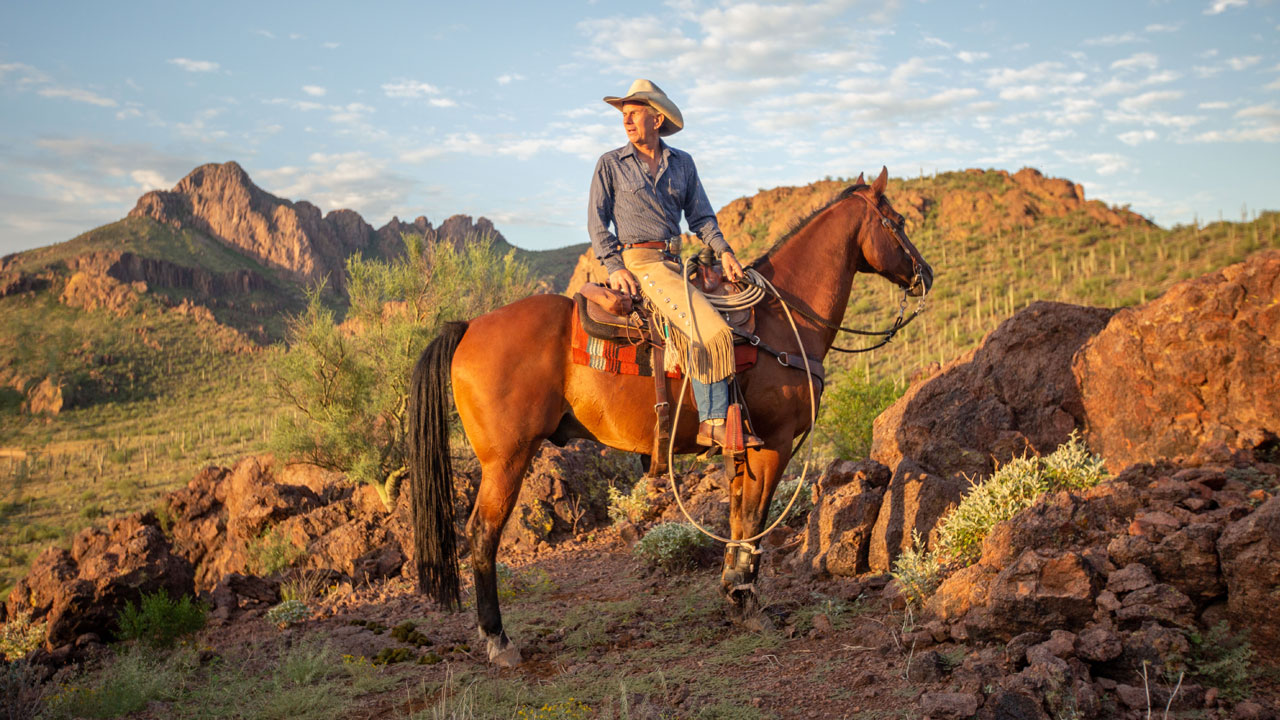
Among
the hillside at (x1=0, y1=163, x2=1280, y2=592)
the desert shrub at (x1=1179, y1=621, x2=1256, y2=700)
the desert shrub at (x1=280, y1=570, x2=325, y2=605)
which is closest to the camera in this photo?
the desert shrub at (x1=1179, y1=621, x2=1256, y2=700)

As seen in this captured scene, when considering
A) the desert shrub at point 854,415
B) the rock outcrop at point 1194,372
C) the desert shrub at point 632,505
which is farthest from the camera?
the desert shrub at point 854,415

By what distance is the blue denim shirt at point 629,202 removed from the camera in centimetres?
511

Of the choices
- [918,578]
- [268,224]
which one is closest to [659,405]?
[918,578]

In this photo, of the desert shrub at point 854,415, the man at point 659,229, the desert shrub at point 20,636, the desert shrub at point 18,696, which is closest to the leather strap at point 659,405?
the man at point 659,229

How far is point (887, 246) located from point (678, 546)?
355cm

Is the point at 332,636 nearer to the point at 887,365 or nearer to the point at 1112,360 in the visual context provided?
the point at 1112,360

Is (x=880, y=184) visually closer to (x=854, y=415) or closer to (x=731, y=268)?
(x=731, y=268)

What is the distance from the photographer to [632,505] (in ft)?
33.2

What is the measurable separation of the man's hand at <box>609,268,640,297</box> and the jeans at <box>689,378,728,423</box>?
2.45 ft

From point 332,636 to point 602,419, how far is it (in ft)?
11.4

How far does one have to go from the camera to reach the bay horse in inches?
194

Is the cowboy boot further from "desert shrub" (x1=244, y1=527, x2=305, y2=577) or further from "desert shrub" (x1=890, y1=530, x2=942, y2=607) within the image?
"desert shrub" (x1=244, y1=527, x2=305, y2=577)

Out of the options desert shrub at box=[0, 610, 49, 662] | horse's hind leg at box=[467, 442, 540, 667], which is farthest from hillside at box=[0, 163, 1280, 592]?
horse's hind leg at box=[467, 442, 540, 667]

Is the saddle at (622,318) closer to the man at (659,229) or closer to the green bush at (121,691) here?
the man at (659,229)
